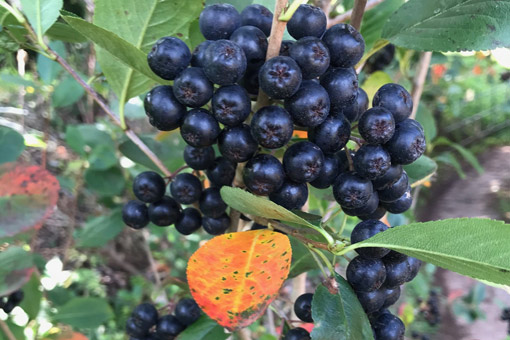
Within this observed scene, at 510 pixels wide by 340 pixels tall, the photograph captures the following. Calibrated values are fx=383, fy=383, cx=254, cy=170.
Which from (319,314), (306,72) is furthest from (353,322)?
(306,72)

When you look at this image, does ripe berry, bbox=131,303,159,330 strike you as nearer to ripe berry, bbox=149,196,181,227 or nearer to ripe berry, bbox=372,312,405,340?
ripe berry, bbox=149,196,181,227

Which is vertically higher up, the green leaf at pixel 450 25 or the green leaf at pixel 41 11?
the green leaf at pixel 450 25

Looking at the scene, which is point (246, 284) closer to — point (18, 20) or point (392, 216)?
point (18, 20)

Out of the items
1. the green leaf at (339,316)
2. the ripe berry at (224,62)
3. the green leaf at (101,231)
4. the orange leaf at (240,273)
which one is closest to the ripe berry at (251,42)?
the ripe berry at (224,62)

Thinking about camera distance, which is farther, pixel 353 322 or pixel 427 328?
pixel 427 328

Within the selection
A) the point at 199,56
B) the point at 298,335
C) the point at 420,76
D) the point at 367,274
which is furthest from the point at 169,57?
the point at 420,76

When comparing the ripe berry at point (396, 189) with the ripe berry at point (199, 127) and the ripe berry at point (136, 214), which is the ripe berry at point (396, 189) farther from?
the ripe berry at point (136, 214)
